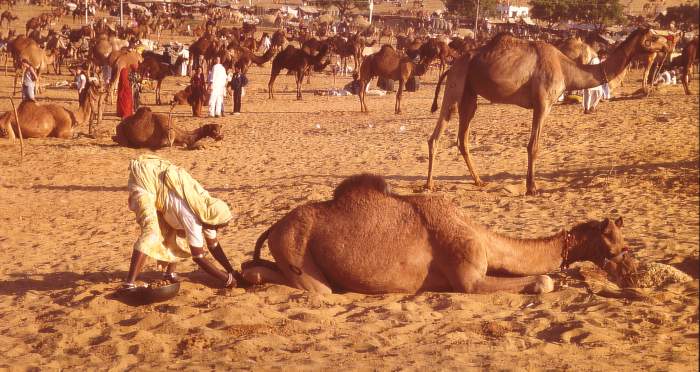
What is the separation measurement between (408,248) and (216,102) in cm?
1633

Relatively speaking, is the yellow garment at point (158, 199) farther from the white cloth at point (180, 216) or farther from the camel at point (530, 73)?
the camel at point (530, 73)

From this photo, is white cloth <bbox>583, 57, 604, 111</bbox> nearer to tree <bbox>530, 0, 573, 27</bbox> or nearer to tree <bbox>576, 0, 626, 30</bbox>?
tree <bbox>576, 0, 626, 30</bbox>

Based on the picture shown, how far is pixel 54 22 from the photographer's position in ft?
204

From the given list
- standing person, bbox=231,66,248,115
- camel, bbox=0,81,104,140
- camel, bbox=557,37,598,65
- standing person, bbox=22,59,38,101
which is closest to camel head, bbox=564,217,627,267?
camel, bbox=0,81,104,140

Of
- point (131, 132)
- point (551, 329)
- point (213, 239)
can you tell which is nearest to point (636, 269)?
point (551, 329)

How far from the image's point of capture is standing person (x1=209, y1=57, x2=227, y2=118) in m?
21.0

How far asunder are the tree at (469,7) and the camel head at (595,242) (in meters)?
73.2

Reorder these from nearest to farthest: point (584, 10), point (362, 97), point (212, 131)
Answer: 1. point (212, 131)
2. point (362, 97)
3. point (584, 10)

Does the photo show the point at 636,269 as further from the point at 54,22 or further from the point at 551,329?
the point at 54,22

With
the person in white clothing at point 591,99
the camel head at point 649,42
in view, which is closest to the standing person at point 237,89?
the person in white clothing at point 591,99

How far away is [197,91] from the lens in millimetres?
21406

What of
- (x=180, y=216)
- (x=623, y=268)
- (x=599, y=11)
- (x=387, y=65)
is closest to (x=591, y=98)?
(x=387, y=65)

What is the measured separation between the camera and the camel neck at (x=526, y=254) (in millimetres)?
6059

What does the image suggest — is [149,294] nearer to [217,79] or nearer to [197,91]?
[217,79]
